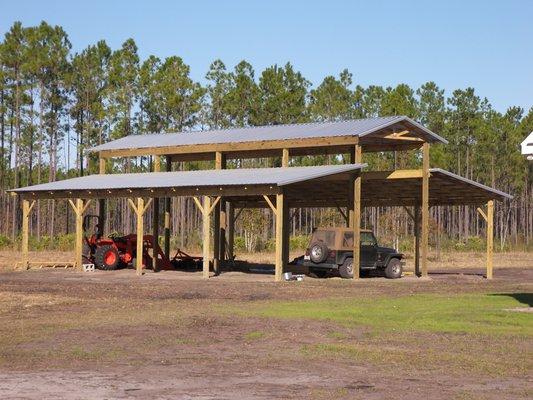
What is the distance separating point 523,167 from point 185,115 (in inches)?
1397

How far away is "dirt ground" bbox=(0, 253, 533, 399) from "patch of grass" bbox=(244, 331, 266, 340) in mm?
16

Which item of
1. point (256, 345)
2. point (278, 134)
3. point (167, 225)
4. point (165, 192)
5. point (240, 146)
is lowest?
point (256, 345)

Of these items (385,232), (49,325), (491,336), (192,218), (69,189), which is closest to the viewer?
(491,336)

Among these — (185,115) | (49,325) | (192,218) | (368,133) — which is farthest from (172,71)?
(49,325)

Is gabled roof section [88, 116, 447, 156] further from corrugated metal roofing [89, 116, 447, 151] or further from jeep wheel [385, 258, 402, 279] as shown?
jeep wheel [385, 258, 402, 279]

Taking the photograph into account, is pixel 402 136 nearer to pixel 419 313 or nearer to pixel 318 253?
pixel 318 253

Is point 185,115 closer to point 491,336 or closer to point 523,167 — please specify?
point 523,167

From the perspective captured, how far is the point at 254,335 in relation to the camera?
618 inches

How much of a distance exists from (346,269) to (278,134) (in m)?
6.68

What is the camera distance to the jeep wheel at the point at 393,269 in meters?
35.4

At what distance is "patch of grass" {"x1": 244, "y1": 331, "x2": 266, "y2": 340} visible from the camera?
15383 millimetres

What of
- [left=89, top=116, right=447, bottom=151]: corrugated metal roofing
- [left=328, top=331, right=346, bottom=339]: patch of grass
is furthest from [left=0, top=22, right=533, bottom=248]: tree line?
[left=328, top=331, right=346, bottom=339]: patch of grass

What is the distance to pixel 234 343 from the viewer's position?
14.8m

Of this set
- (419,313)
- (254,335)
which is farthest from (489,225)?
(254,335)
